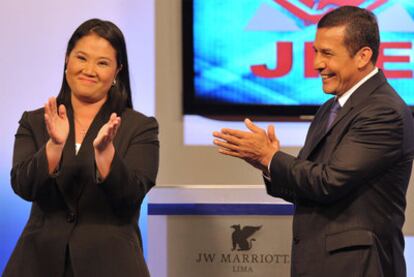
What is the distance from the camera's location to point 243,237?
3.68 meters

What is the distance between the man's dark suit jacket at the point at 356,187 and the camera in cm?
243

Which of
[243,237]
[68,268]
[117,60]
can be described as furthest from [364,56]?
[243,237]

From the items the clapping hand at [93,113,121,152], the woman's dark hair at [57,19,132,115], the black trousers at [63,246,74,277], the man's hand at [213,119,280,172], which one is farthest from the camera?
the woman's dark hair at [57,19,132,115]

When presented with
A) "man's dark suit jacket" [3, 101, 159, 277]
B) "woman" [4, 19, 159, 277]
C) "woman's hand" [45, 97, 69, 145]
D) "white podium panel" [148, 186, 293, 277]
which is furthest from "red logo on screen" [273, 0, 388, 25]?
"woman's hand" [45, 97, 69, 145]

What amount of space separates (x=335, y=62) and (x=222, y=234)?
133 cm

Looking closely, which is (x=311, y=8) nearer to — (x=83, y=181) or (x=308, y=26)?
(x=308, y=26)

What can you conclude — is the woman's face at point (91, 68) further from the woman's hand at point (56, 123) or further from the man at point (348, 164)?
the man at point (348, 164)

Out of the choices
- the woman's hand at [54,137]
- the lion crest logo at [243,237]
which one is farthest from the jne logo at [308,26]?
the woman's hand at [54,137]

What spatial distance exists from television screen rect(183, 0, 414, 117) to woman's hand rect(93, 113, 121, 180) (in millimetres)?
1665

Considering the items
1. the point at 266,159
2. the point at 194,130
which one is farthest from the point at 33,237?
the point at 194,130

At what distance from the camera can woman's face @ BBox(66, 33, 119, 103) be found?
2.62m

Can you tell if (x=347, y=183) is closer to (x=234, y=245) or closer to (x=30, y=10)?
(x=234, y=245)

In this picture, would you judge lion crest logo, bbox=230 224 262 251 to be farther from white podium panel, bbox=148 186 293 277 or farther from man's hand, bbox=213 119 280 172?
man's hand, bbox=213 119 280 172

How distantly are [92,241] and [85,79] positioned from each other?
1.84 feet
